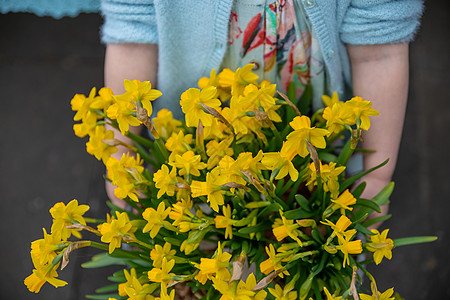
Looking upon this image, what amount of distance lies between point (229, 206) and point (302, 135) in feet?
0.51

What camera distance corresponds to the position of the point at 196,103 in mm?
638

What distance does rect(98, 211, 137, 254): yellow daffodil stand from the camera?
0.63 m

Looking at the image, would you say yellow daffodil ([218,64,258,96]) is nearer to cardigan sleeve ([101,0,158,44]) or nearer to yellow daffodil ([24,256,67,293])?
cardigan sleeve ([101,0,158,44])

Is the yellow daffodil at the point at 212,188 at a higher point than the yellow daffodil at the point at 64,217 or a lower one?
higher

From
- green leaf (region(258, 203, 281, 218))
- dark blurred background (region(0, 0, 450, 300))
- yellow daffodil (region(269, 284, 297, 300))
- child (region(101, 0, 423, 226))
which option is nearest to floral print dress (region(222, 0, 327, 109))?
child (region(101, 0, 423, 226))

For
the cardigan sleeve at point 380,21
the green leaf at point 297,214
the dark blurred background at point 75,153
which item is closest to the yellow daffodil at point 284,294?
the green leaf at point 297,214

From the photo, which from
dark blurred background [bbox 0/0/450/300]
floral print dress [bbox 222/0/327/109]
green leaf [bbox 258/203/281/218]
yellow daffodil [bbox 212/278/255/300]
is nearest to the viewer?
yellow daffodil [bbox 212/278/255/300]

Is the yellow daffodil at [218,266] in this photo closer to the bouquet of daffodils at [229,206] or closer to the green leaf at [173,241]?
the bouquet of daffodils at [229,206]

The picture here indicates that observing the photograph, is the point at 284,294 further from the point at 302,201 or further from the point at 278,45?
the point at 278,45

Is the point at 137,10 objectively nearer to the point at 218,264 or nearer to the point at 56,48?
the point at 218,264

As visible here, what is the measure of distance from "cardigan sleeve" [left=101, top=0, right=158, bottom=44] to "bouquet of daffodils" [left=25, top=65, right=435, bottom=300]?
14 centimetres

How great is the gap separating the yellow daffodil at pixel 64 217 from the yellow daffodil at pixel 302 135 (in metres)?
0.30

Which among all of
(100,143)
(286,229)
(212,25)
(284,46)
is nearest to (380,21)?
(284,46)

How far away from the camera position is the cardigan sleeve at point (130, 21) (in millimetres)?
782
